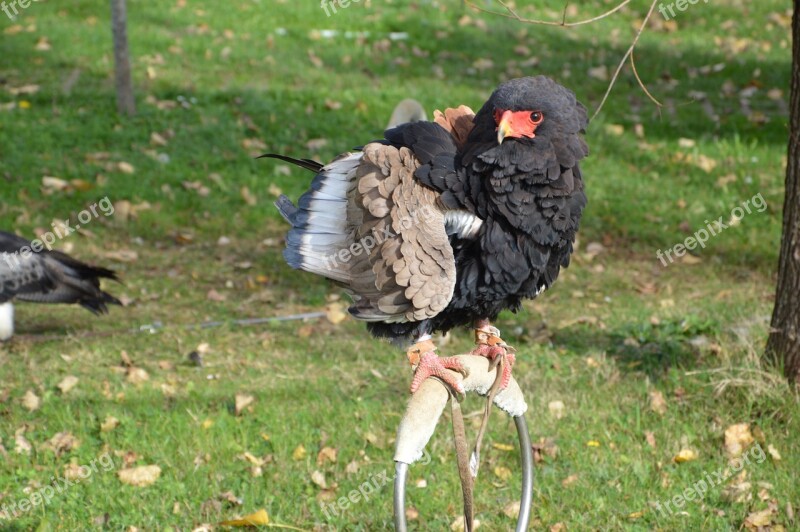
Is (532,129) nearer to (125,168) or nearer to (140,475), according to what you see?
(140,475)

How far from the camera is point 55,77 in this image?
9.41 meters

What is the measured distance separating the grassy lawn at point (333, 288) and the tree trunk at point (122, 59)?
6.8 inches

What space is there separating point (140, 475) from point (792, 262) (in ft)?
10.6

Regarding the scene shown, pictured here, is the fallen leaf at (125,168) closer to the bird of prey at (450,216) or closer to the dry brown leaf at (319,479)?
the dry brown leaf at (319,479)

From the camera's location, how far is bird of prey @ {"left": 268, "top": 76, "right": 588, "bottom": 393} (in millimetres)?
2531

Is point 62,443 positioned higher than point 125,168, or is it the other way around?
point 62,443

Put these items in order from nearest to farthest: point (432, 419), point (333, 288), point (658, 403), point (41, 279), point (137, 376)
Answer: point (432, 419) < point (658, 403) < point (137, 376) < point (41, 279) < point (333, 288)

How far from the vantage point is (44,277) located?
5652 millimetres

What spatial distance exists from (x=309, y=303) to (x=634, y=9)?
793cm

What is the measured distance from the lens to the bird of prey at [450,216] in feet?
8.30

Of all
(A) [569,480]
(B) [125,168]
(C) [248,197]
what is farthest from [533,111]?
(B) [125,168]

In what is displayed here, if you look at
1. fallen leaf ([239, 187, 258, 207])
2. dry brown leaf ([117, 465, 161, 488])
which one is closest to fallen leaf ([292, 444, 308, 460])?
dry brown leaf ([117, 465, 161, 488])

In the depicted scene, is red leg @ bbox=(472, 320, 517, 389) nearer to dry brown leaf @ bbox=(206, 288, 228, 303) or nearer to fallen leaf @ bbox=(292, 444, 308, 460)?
fallen leaf @ bbox=(292, 444, 308, 460)

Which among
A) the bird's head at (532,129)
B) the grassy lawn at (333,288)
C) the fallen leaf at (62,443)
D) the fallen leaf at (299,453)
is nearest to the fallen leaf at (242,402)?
the grassy lawn at (333,288)
